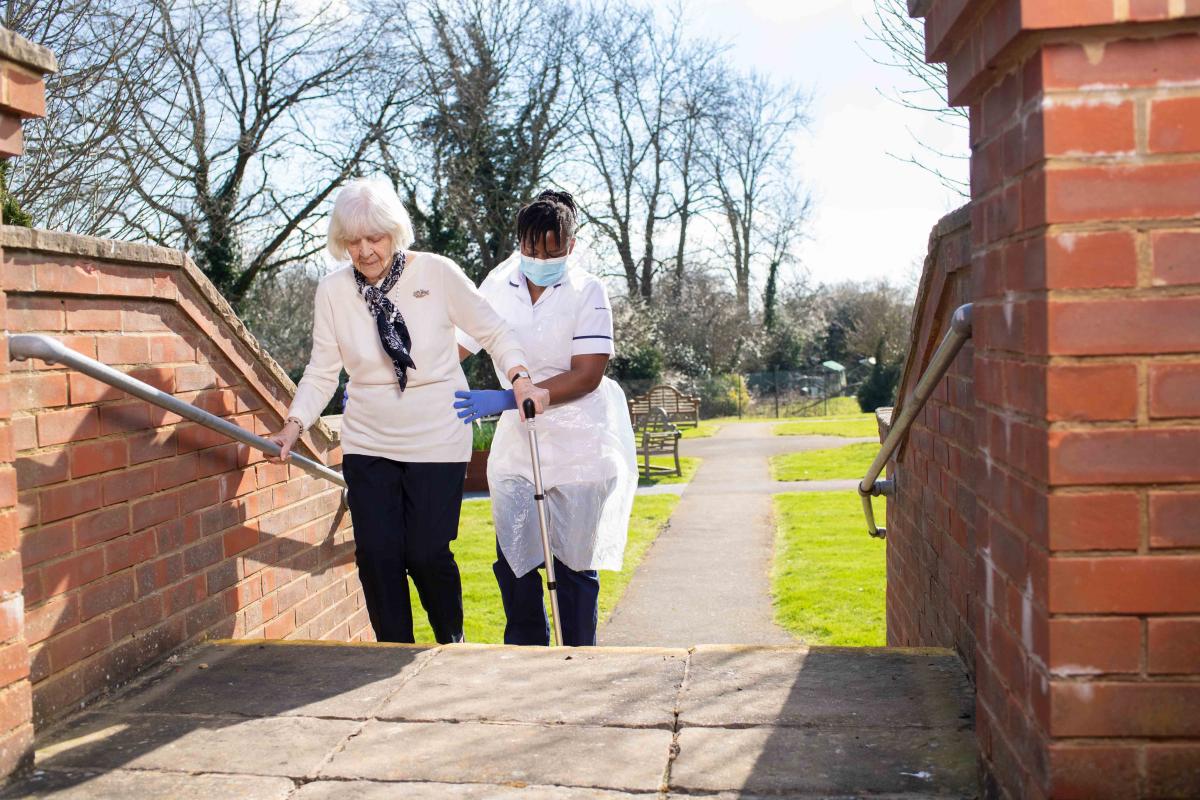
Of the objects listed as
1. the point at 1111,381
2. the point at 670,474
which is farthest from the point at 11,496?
the point at 670,474

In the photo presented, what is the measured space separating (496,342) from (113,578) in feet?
4.88

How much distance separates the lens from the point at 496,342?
13.0 feet

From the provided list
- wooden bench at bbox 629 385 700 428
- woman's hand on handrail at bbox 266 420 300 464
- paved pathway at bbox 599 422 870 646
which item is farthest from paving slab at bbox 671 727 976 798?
wooden bench at bbox 629 385 700 428

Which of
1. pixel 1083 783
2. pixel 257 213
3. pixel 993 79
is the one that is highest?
pixel 257 213

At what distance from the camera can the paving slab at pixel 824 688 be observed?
2723 mm

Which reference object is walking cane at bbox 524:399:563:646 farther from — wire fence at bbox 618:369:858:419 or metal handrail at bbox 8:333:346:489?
wire fence at bbox 618:369:858:419

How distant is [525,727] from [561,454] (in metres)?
1.71

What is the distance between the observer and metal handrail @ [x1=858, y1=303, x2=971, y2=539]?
2.54 m

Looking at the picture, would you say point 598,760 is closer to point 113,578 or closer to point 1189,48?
point 113,578

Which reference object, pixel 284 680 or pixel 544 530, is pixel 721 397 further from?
pixel 284 680

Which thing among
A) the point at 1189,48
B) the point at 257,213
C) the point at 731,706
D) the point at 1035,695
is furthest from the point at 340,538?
the point at 257,213

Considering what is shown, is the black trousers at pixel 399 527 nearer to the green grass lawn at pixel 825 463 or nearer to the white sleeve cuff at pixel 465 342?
the white sleeve cuff at pixel 465 342

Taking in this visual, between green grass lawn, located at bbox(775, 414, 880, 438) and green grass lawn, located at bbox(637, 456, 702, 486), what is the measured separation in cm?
548

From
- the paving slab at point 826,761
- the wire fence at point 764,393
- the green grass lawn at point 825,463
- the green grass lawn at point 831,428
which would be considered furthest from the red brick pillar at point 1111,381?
the wire fence at point 764,393
